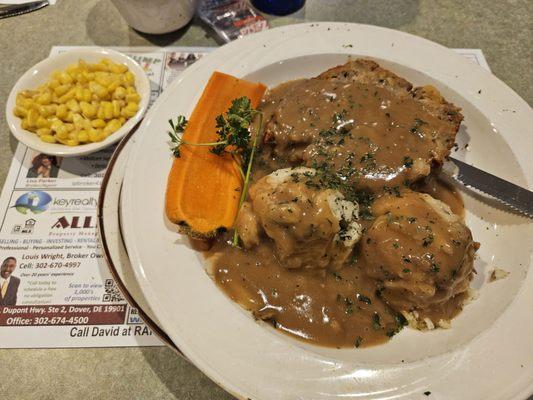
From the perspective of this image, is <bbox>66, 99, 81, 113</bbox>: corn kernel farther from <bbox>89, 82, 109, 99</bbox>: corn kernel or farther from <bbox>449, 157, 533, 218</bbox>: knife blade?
<bbox>449, 157, 533, 218</bbox>: knife blade

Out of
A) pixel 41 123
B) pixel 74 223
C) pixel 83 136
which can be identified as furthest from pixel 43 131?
pixel 74 223

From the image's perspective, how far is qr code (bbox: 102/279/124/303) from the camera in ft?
7.24

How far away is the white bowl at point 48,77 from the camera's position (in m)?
2.54

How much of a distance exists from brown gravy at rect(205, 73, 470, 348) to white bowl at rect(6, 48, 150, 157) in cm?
100

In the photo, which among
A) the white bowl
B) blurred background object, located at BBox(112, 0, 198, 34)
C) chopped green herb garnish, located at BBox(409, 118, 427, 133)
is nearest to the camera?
chopped green herb garnish, located at BBox(409, 118, 427, 133)

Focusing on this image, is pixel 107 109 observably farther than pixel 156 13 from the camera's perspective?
No

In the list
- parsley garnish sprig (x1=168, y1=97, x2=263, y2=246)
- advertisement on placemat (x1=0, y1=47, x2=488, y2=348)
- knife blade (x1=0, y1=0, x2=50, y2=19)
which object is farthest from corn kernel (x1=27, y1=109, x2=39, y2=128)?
knife blade (x1=0, y1=0, x2=50, y2=19)

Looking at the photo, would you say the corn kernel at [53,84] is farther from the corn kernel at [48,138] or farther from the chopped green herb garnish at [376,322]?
the chopped green herb garnish at [376,322]

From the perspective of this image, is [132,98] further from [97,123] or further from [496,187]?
[496,187]

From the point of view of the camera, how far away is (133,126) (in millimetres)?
2607

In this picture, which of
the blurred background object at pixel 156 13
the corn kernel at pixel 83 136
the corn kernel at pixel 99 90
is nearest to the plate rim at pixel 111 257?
the corn kernel at pixel 83 136

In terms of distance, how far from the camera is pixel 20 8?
358 cm

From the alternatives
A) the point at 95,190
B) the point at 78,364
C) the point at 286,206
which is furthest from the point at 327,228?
the point at 95,190

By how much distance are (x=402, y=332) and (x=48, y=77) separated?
2889 mm
